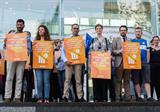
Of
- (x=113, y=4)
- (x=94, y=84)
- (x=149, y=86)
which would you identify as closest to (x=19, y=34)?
(x=94, y=84)

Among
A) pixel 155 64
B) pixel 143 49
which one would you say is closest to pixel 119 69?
pixel 143 49

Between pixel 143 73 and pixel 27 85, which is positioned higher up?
pixel 143 73

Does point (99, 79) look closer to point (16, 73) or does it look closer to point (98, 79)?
point (98, 79)

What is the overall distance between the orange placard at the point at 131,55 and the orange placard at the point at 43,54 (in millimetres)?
1786

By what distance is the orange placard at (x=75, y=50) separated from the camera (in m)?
10.2

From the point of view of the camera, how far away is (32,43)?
1023 centimetres

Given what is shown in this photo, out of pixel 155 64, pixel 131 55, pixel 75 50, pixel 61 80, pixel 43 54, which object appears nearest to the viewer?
pixel 43 54

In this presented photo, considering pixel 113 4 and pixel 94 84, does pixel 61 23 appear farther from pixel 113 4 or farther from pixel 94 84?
pixel 94 84

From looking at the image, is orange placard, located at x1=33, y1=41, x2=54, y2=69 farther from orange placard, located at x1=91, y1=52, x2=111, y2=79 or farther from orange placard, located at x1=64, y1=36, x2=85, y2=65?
orange placard, located at x1=91, y1=52, x2=111, y2=79

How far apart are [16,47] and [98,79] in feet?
6.88

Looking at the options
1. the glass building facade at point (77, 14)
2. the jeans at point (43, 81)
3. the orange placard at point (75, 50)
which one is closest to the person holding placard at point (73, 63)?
the orange placard at point (75, 50)

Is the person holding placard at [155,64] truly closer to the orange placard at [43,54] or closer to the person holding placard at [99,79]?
the person holding placard at [99,79]

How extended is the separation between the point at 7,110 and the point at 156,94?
3.89 meters

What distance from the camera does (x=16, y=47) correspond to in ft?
33.0
